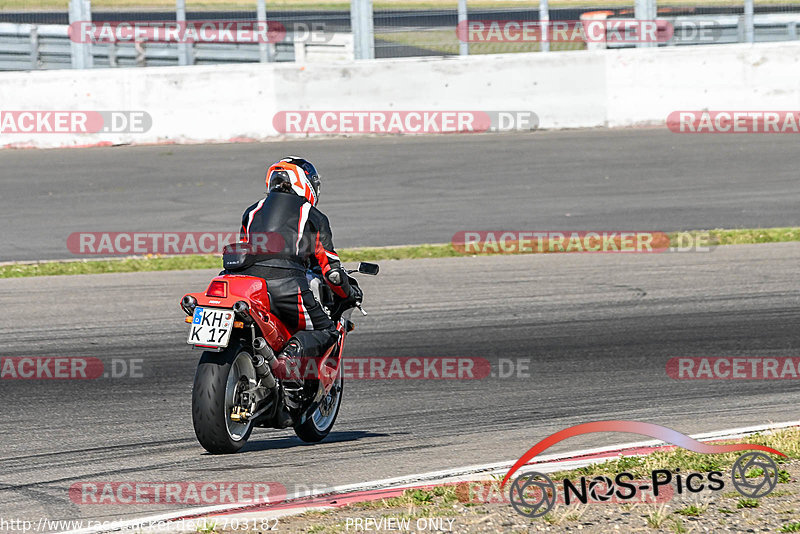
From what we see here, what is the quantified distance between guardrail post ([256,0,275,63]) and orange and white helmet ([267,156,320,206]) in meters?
14.4

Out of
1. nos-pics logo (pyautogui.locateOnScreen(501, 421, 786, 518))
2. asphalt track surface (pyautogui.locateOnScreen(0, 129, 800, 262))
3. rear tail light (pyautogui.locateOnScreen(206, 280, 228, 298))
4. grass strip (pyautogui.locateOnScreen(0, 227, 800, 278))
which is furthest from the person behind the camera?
asphalt track surface (pyautogui.locateOnScreen(0, 129, 800, 262))

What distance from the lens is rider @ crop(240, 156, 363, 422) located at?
6.96m

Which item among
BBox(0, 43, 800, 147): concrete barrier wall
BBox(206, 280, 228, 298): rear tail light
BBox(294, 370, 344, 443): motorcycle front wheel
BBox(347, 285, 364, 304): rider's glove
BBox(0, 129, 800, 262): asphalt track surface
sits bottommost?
BBox(294, 370, 344, 443): motorcycle front wheel

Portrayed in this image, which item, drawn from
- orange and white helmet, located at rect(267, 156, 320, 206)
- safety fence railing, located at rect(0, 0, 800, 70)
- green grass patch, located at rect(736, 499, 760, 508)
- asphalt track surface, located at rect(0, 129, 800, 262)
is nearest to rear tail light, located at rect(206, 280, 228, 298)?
orange and white helmet, located at rect(267, 156, 320, 206)

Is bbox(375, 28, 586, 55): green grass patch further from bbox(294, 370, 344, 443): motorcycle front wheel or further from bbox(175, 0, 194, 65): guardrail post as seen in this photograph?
bbox(294, 370, 344, 443): motorcycle front wheel

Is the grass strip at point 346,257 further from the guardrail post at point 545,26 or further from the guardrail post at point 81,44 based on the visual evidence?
the guardrail post at point 81,44

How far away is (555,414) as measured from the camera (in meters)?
8.18

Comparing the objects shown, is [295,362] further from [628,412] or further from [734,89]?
[734,89]

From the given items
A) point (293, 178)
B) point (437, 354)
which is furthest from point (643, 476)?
point (437, 354)

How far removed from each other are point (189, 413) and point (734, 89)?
15.5m

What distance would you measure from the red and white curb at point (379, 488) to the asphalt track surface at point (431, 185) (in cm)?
885

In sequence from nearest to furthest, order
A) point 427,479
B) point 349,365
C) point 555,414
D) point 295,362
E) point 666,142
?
point 427,479 → point 295,362 → point 555,414 → point 349,365 → point 666,142

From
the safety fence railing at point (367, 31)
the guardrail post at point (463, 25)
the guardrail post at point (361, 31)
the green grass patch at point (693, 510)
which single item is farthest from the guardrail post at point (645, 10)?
the green grass patch at point (693, 510)

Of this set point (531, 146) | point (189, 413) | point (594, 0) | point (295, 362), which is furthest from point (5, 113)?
point (295, 362)
